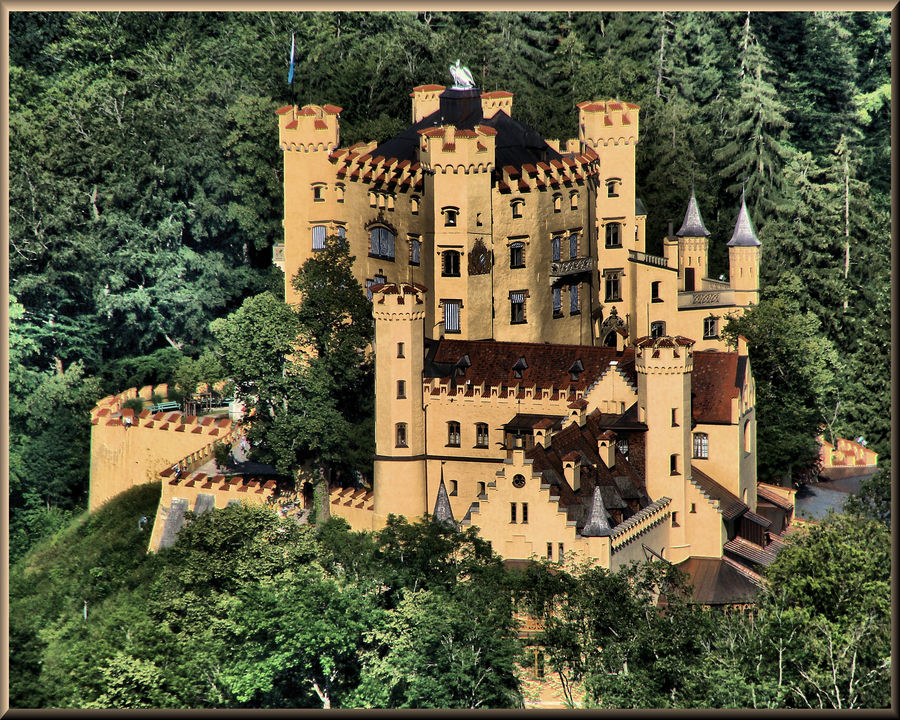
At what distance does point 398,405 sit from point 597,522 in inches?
505

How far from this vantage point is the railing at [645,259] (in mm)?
115250

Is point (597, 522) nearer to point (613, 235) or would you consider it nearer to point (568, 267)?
point (568, 267)

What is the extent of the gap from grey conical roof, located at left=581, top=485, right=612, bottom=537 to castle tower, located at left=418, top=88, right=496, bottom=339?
18.5 m

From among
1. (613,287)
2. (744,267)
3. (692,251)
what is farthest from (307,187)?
(744,267)

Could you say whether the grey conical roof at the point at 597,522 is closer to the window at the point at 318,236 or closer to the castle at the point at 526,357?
the castle at the point at 526,357

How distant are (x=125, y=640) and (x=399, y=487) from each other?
733 inches

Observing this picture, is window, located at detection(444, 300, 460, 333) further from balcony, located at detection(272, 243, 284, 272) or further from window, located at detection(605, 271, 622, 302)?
balcony, located at detection(272, 243, 284, 272)

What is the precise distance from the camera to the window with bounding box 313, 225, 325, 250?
369 feet

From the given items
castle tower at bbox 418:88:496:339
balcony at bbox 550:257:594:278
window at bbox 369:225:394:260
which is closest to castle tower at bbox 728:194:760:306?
balcony at bbox 550:257:594:278

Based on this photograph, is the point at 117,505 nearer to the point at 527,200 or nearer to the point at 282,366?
the point at 282,366

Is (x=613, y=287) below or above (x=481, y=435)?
above

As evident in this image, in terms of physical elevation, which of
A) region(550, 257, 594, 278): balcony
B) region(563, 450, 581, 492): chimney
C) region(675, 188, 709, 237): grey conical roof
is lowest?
region(563, 450, 581, 492): chimney

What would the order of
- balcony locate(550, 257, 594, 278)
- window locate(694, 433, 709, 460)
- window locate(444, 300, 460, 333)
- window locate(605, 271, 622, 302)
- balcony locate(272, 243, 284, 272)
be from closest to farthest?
window locate(694, 433, 709, 460)
window locate(444, 300, 460, 333)
balcony locate(550, 257, 594, 278)
window locate(605, 271, 622, 302)
balcony locate(272, 243, 284, 272)

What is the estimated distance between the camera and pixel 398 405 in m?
101
